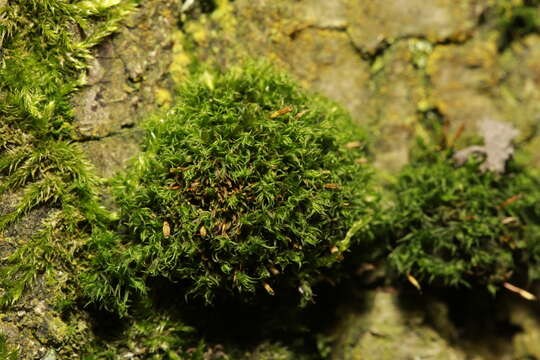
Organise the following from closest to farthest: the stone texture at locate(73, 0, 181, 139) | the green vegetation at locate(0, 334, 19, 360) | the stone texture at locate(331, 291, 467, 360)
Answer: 1. the green vegetation at locate(0, 334, 19, 360)
2. the stone texture at locate(73, 0, 181, 139)
3. the stone texture at locate(331, 291, 467, 360)

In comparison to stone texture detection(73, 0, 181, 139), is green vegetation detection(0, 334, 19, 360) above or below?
below

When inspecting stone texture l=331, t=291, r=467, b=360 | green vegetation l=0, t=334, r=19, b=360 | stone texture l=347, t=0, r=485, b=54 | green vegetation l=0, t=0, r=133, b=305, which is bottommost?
green vegetation l=0, t=334, r=19, b=360

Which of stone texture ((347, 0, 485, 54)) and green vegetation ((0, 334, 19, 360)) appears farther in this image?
stone texture ((347, 0, 485, 54))

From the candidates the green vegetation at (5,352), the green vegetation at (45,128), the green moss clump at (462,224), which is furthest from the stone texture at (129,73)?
the green moss clump at (462,224)

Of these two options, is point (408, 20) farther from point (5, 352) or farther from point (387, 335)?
point (5, 352)

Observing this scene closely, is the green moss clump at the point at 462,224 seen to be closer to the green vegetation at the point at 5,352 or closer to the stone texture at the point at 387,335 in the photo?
the stone texture at the point at 387,335

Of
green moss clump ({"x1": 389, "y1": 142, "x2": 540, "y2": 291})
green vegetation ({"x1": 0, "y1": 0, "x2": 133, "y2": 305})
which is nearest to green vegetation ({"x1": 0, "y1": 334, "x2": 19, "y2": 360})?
green vegetation ({"x1": 0, "y1": 0, "x2": 133, "y2": 305})

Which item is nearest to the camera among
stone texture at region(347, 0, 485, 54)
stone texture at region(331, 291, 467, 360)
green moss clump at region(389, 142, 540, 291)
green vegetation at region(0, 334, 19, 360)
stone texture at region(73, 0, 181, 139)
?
green vegetation at region(0, 334, 19, 360)

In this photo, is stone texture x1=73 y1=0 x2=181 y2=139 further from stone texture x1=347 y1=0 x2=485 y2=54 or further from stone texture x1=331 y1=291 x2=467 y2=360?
stone texture x1=331 y1=291 x2=467 y2=360

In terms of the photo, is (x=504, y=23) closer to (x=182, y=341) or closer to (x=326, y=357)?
(x=326, y=357)
